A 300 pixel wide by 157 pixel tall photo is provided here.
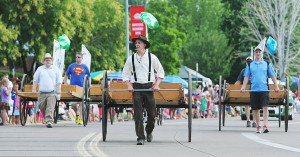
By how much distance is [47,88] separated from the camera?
2192 centimetres

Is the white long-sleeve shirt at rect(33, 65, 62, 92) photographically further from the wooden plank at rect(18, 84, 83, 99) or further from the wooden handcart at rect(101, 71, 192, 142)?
the wooden handcart at rect(101, 71, 192, 142)

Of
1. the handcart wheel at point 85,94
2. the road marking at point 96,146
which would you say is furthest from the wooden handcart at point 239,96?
the road marking at point 96,146

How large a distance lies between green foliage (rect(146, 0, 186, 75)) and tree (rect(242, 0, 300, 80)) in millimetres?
10019

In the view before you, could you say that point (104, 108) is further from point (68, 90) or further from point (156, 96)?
point (68, 90)

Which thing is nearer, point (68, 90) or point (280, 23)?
point (68, 90)

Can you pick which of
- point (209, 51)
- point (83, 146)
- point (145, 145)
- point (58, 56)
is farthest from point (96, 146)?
point (209, 51)

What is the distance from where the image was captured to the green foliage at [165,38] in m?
84.9

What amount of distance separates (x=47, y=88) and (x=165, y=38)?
63.7m

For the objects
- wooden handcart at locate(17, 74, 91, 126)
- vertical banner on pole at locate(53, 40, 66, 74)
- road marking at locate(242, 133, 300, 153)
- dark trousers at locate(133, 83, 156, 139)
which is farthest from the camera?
vertical banner on pole at locate(53, 40, 66, 74)

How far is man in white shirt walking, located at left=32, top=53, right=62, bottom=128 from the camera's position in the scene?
21891mm

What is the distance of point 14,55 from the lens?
148ft

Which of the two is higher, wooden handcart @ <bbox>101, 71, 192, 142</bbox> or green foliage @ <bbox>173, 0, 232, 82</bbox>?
green foliage @ <bbox>173, 0, 232, 82</bbox>

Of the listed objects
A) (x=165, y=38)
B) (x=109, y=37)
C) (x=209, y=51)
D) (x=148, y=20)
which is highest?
(x=165, y=38)

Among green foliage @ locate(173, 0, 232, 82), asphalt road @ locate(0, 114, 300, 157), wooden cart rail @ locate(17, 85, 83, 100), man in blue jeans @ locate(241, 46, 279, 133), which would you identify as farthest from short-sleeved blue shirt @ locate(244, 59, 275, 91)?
green foliage @ locate(173, 0, 232, 82)
